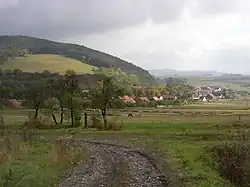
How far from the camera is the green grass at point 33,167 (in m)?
A: 21.3

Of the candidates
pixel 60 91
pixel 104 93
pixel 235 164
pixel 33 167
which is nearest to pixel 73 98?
pixel 104 93

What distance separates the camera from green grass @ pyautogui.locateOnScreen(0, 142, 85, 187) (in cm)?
2131

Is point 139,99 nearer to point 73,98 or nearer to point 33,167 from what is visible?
point 73,98

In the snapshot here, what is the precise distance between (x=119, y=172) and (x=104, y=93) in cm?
4788

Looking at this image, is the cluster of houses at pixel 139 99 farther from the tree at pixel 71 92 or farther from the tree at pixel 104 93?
the tree at pixel 104 93

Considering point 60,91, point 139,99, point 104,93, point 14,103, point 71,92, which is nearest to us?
point 104,93

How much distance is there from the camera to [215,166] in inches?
1079

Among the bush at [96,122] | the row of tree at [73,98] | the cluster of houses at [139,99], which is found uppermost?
the row of tree at [73,98]

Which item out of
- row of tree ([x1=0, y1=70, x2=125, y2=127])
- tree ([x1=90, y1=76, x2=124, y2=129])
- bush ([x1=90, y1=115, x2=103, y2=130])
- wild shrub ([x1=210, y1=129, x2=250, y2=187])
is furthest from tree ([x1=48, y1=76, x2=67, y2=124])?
wild shrub ([x1=210, y1=129, x2=250, y2=187])

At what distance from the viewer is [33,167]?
25438mm

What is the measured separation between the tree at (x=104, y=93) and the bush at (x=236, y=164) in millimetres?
46070

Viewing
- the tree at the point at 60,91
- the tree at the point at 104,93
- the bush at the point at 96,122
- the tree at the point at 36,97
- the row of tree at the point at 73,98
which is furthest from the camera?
the tree at the point at 36,97

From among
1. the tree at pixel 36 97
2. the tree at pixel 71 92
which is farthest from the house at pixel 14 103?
the tree at pixel 71 92

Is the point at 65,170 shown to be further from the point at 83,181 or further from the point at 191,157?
the point at 191,157
